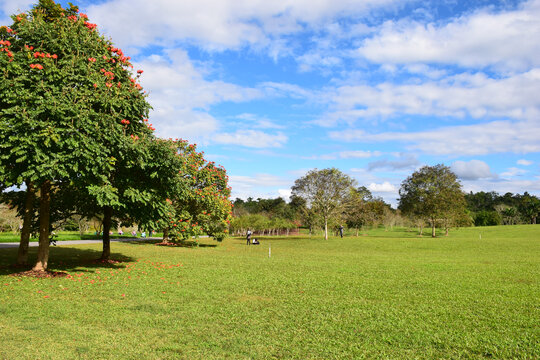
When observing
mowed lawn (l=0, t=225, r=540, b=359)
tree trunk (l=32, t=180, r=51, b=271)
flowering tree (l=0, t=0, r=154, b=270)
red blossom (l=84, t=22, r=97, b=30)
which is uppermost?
red blossom (l=84, t=22, r=97, b=30)

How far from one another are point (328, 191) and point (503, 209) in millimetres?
93149

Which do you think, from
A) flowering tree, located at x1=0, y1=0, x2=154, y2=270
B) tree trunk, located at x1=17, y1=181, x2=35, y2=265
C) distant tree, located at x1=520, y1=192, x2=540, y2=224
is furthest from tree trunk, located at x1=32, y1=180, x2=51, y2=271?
distant tree, located at x1=520, y1=192, x2=540, y2=224

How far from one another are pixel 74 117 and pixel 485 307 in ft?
47.7

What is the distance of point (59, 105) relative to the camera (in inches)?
480

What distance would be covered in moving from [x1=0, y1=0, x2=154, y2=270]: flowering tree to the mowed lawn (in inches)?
153

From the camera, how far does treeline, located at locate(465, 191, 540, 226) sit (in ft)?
308

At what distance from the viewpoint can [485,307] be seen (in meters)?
10.5

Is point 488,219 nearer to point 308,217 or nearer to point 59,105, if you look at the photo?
point 308,217

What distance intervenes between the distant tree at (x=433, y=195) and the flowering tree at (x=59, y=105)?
169 ft

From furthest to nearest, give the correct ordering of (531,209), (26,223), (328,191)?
(531,209) → (328,191) → (26,223)

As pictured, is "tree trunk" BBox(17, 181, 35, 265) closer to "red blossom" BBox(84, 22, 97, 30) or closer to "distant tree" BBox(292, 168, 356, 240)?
"red blossom" BBox(84, 22, 97, 30)

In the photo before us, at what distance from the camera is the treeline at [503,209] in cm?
9381

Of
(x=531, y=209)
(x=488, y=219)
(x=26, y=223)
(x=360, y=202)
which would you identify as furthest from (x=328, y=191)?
(x=531, y=209)

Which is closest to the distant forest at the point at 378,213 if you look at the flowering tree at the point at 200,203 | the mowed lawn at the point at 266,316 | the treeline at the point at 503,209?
the treeline at the point at 503,209
